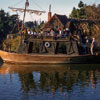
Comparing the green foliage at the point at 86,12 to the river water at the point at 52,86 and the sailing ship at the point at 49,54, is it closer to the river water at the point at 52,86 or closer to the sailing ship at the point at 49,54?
the sailing ship at the point at 49,54

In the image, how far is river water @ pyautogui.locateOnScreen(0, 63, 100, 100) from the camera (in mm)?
14895

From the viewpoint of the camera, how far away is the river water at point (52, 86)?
48.9 ft

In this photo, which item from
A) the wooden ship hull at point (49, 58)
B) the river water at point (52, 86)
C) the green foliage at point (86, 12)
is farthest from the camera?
the green foliage at point (86, 12)

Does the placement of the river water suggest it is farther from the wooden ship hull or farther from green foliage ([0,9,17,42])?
green foliage ([0,9,17,42])

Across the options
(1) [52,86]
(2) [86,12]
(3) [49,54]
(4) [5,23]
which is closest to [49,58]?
(3) [49,54]

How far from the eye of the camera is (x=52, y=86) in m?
17.7

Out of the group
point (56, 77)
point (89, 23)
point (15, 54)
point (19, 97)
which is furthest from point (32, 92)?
point (89, 23)

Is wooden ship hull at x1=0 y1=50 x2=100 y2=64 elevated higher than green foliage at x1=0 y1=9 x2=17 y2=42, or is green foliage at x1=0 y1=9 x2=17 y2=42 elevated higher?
green foliage at x1=0 y1=9 x2=17 y2=42

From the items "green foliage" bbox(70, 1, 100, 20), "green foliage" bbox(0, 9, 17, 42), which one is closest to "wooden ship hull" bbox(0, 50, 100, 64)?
"green foliage" bbox(70, 1, 100, 20)

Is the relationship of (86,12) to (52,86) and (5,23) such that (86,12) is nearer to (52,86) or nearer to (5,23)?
(5,23)

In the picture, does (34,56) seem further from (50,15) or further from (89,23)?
(50,15)

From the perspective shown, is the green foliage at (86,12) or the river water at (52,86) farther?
the green foliage at (86,12)

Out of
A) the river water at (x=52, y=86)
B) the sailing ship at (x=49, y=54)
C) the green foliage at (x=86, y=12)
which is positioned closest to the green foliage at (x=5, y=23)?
the green foliage at (x=86, y=12)

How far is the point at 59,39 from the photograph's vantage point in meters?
30.5
